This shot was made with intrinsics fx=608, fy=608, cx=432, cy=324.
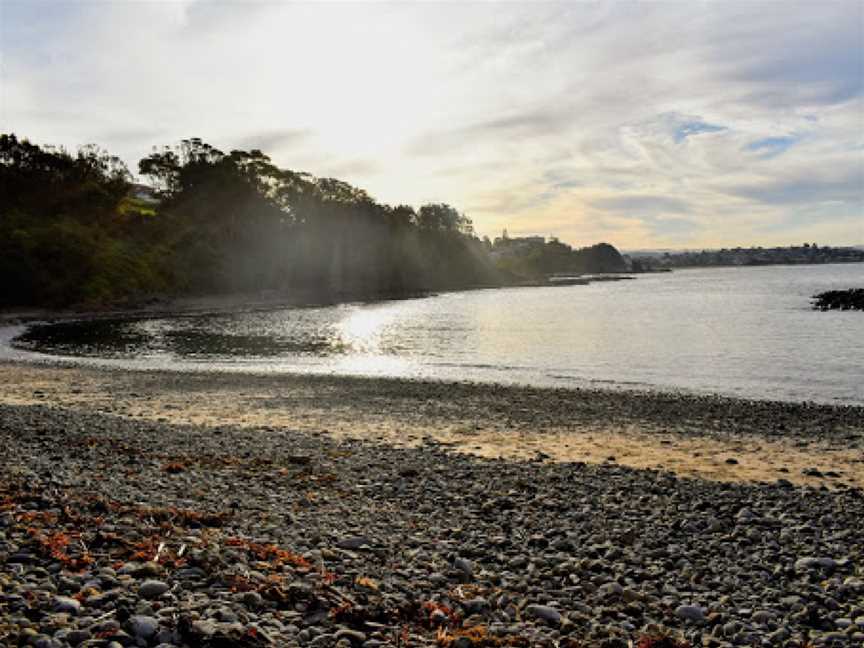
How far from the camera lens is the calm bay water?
35.6 m

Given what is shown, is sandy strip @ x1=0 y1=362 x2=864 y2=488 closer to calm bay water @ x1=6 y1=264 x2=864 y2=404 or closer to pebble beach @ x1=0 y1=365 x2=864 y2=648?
pebble beach @ x1=0 y1=365 x2=864 y2=648

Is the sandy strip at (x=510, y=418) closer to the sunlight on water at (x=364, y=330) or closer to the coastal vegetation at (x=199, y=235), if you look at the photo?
the sunlight on water at (x=364, y=330)

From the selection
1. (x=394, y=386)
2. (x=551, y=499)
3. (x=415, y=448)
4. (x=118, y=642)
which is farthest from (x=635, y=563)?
(x=394, y=386)

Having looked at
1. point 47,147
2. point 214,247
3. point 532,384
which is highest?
point 47,147

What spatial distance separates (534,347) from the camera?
5044cm

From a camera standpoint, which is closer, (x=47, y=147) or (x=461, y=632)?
(x=461, y=632)

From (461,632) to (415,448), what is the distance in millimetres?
11067

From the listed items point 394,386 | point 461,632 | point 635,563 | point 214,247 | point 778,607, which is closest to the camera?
point 461,632

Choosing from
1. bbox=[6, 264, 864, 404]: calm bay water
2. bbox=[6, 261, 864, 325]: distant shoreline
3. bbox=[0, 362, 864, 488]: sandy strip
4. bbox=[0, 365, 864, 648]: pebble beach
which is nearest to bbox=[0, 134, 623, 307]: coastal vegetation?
bbox=[6, 261, 864, 325]: distant shoreline

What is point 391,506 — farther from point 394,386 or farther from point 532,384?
point 532,384

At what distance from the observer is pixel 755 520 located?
1095 cm

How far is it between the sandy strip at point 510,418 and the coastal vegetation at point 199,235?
7228 centimetres

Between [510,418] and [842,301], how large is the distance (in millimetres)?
88875

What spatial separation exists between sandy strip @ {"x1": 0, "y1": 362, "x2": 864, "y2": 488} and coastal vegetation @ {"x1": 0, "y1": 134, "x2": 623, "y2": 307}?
237 ft
